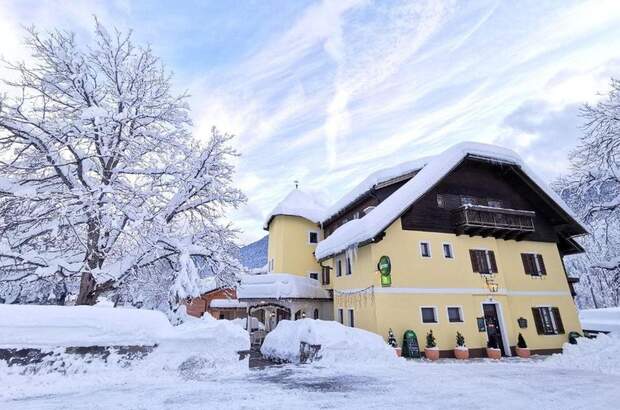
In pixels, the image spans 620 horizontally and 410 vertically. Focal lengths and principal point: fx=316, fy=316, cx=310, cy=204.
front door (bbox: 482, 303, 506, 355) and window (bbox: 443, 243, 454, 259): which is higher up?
window (bbox: 443, 243, 454, 259)

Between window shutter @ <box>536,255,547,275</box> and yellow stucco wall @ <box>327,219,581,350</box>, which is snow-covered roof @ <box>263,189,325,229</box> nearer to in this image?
yellow stucco wall @ <box>327,219,581,350</box>

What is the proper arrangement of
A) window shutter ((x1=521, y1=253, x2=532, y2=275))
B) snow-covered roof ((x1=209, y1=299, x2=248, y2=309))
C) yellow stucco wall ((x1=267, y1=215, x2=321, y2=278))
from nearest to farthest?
window shutter ((x1=521, y1=253, x2=532, y2=275))
yellow stucco wall ((x1=267, y1=215, x2=321, y2=278))
snow-covered roof ((x1=209, y1=299, x2=248, y2=309))

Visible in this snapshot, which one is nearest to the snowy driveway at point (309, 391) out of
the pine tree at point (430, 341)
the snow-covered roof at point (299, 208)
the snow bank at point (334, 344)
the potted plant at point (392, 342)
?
the snow bank at point (334, 344)

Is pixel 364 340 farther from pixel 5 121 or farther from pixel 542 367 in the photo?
pixel 5 121

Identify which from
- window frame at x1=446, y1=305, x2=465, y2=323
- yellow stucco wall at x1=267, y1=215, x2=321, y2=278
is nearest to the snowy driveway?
window frame at x1=446, y1=305, x2=465, y2=323

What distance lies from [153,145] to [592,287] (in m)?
53.7

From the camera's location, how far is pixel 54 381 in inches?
291

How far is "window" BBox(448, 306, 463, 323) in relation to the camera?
53.3 feet

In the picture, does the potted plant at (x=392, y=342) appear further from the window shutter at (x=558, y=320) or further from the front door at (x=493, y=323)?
the window shutter at (x=558, y=320)

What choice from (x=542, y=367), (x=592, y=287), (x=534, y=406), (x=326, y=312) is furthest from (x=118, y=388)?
(x=592, y=287)

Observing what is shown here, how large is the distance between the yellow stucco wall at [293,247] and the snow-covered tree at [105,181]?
1451 cm

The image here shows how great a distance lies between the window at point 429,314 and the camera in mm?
15883

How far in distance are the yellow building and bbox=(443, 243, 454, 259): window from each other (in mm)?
56

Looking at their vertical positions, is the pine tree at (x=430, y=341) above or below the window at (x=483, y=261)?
below
